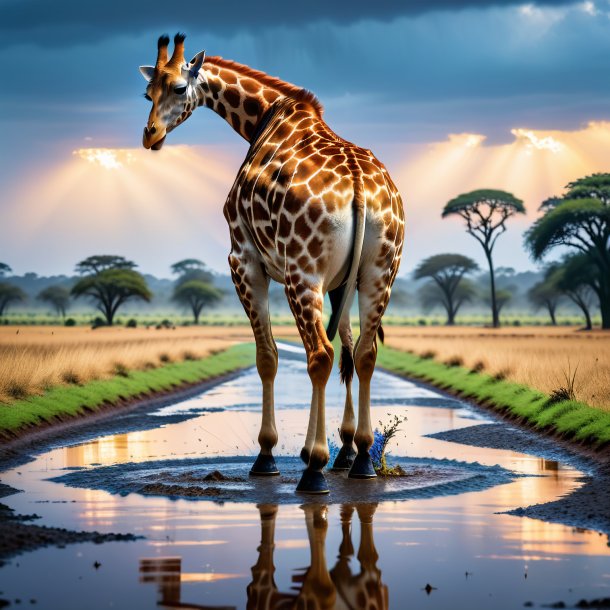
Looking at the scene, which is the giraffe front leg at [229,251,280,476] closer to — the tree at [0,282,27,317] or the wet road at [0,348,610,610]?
the wet road at [0,348,610,610]

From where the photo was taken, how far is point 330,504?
403 inches

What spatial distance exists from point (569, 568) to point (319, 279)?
448 centimetres

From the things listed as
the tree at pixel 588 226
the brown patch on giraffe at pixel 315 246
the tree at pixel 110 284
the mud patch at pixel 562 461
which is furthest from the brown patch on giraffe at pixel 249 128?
the tree at pixel 110 284

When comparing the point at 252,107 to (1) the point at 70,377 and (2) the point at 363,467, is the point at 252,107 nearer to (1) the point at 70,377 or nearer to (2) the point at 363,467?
(2) the point at 363,467

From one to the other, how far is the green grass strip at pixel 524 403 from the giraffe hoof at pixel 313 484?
5377 millimetres

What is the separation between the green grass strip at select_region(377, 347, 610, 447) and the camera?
1583 cm

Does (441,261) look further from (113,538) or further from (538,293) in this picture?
(113,538)

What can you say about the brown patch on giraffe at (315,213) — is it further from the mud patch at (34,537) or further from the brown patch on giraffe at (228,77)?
the mud patch at (34,537)

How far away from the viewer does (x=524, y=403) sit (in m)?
20.8

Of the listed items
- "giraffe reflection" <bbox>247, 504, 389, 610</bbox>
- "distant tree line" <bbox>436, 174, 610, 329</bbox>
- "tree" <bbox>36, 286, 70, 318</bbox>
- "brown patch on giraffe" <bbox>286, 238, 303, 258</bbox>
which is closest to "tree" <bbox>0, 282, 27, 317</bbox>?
"tree" <bbox>36, 286, 70, 318</bbox>

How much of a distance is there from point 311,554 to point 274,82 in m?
7.40

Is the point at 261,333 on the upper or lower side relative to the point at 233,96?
lower

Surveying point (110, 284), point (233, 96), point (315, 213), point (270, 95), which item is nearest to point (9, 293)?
point (110, 284)

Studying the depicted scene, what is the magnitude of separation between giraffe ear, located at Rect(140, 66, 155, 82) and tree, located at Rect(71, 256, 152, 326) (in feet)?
255
